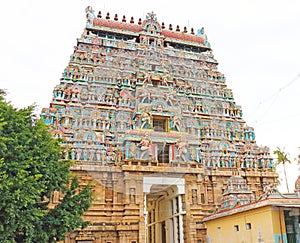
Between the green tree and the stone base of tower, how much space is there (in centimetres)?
473

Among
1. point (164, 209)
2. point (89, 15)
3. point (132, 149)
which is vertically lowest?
point (164, 209)

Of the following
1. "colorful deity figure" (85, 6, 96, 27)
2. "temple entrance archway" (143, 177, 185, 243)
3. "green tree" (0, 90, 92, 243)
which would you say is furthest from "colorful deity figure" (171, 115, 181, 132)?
"colorful deity figure" (85, 6, 96, 27)

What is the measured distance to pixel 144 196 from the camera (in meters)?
19.4

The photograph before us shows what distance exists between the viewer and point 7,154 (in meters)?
11.9

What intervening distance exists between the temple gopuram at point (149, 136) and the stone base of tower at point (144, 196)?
58mm

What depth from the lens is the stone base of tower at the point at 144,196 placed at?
724 inches

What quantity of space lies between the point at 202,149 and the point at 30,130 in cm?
1216

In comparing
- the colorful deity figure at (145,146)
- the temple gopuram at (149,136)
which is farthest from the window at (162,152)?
A: the colorful deity figure at (145,146)

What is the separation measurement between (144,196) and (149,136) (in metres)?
3.80

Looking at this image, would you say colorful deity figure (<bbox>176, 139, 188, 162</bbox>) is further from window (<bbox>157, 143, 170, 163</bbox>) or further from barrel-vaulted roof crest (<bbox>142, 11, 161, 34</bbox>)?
barrel-vaulted roof crest (<bbox>142, 11, 161, 34</bbox>)

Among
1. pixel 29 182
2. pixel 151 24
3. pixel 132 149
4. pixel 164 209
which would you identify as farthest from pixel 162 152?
pixel 151 24

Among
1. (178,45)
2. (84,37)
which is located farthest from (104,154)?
(178,45)

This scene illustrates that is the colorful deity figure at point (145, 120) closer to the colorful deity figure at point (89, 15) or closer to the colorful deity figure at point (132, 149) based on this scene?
the colorful deity figure at point (132, 149)

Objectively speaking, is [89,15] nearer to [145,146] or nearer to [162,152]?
[145,146]
